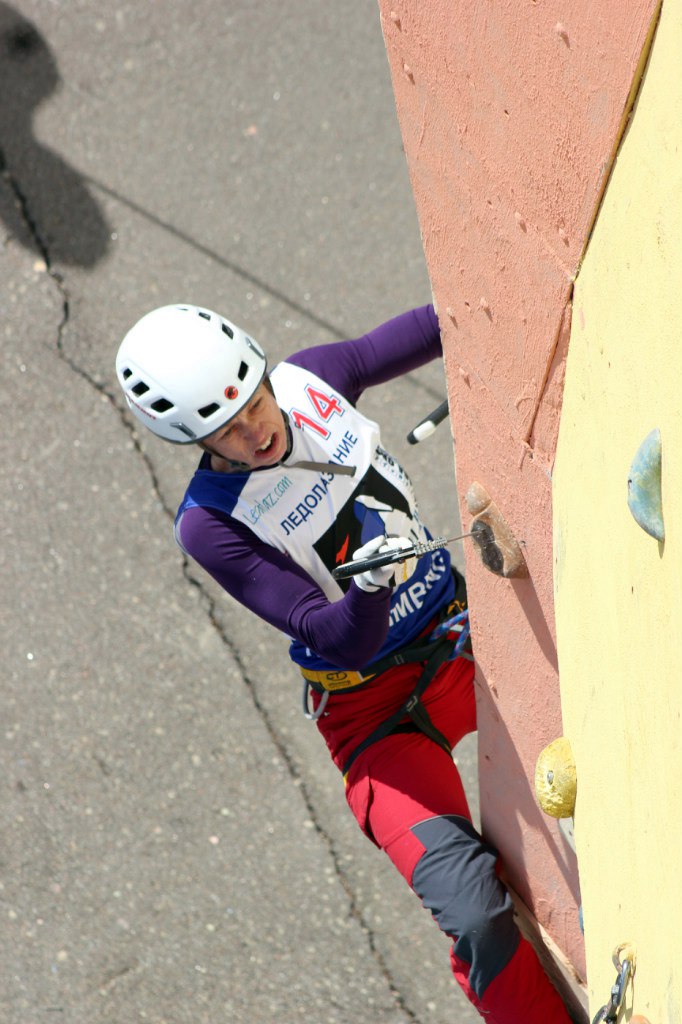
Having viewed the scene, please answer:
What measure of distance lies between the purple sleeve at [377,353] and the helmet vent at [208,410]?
369mm

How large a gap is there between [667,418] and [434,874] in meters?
1.65

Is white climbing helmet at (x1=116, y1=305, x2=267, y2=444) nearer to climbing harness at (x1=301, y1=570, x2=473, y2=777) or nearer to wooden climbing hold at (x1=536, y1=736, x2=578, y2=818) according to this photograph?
climbing harness at (x1=301, y1=570, x2=473, y2=777)

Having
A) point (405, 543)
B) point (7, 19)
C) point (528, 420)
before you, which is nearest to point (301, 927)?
point (405, 543)

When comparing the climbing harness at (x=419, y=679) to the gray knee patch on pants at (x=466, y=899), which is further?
the climbing harness at (x=419, y=679)

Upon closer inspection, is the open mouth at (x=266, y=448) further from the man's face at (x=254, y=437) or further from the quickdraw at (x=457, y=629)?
the quickdraw at (x=457, y=629)

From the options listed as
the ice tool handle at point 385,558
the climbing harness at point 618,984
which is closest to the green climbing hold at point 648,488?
the climbing harness at point 618,984

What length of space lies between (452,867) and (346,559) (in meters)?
0.76

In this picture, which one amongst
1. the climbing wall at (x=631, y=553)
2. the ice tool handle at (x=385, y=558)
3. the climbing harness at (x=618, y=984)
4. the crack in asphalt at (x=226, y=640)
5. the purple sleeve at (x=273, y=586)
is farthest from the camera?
the crack in asphalt at (x=226, y=640)

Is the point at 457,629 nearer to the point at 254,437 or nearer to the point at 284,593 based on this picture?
the point at 284,593

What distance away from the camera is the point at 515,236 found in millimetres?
1759

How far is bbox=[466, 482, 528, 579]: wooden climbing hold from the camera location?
2.15 metres

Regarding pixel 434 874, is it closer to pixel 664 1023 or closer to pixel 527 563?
pixel 527 563

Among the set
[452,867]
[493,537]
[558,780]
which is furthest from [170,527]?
[558,780]

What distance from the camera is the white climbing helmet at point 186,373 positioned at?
2518 mm
